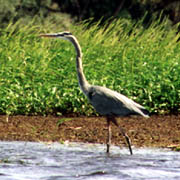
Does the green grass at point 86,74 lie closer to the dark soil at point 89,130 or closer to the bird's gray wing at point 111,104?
the dark soil at point 89,130

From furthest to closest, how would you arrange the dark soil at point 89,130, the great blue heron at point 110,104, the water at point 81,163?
the dark soil at point 89,130, the great blue heron at point 110,104, the water at point 81,163

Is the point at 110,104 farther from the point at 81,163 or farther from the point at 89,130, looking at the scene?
the point at 89,130

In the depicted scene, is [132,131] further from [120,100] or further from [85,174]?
[85,174]

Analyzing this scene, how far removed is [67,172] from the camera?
7.10m

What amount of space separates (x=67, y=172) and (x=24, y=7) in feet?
73.0

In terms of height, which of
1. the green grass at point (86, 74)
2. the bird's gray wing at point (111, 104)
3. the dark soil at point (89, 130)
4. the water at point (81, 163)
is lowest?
the water at point (81, 163)

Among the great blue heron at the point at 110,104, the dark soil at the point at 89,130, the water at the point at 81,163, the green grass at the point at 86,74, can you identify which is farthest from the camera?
the green grass at the point at 86,74

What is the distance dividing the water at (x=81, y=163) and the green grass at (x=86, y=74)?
7.44 ft

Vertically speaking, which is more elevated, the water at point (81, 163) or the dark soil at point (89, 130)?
the dark soil at point (89, 130)

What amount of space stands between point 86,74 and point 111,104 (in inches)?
138

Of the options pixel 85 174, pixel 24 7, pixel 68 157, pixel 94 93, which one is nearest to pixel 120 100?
pixel 94 93

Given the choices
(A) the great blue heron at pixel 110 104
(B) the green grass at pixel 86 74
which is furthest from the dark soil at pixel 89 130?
(A) the great blue heron at pixel 110 104

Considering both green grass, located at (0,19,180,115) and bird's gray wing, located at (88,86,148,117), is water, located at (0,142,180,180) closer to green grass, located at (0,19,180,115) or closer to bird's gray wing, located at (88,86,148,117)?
bird's gray wing, located at (88,86,148,117)

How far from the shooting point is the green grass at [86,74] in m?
11.1
